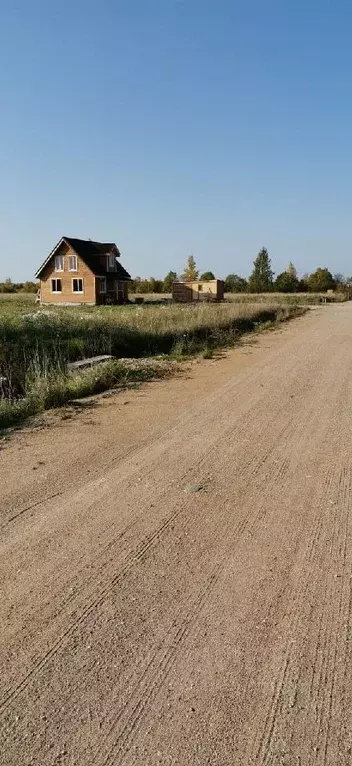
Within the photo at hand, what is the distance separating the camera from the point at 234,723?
256 cm

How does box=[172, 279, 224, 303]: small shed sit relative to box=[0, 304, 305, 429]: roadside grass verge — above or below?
above

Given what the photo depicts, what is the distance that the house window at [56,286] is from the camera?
49906 mm

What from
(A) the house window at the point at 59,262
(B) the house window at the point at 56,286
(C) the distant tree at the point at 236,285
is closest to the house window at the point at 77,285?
(B) the house window at the point at 56,286

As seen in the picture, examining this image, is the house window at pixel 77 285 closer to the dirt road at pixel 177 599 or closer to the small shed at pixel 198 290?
the small shed at pixel 198 290

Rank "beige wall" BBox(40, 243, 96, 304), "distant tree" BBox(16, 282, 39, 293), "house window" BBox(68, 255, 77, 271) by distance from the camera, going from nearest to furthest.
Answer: "beige wall" BBox(40, 243, 96, 304)
"house window" BBox(68, 255, 77, 271)
"distant tree" BBox(16, 282, 39, 293)

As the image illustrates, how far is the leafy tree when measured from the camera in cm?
8988

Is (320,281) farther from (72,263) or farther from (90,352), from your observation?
(90,352)

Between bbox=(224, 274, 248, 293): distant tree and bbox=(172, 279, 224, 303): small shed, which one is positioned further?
bbox=(224, 274, 248, 293): distant tree

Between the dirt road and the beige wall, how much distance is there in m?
42.1

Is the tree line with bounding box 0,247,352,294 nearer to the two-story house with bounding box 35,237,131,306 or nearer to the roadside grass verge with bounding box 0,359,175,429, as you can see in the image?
the two-story house with bounding box 35,237,131,306

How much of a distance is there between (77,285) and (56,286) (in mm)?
2616

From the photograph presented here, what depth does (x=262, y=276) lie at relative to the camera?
90188 millimetres

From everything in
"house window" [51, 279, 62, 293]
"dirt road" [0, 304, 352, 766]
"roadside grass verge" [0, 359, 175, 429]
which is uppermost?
"house window" [51, 279, 62, 293]

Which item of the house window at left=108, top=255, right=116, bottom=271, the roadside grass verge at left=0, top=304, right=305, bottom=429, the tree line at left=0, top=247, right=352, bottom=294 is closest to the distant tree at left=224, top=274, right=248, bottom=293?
the tree line at left=0, top=247, right=352, bottom=294
